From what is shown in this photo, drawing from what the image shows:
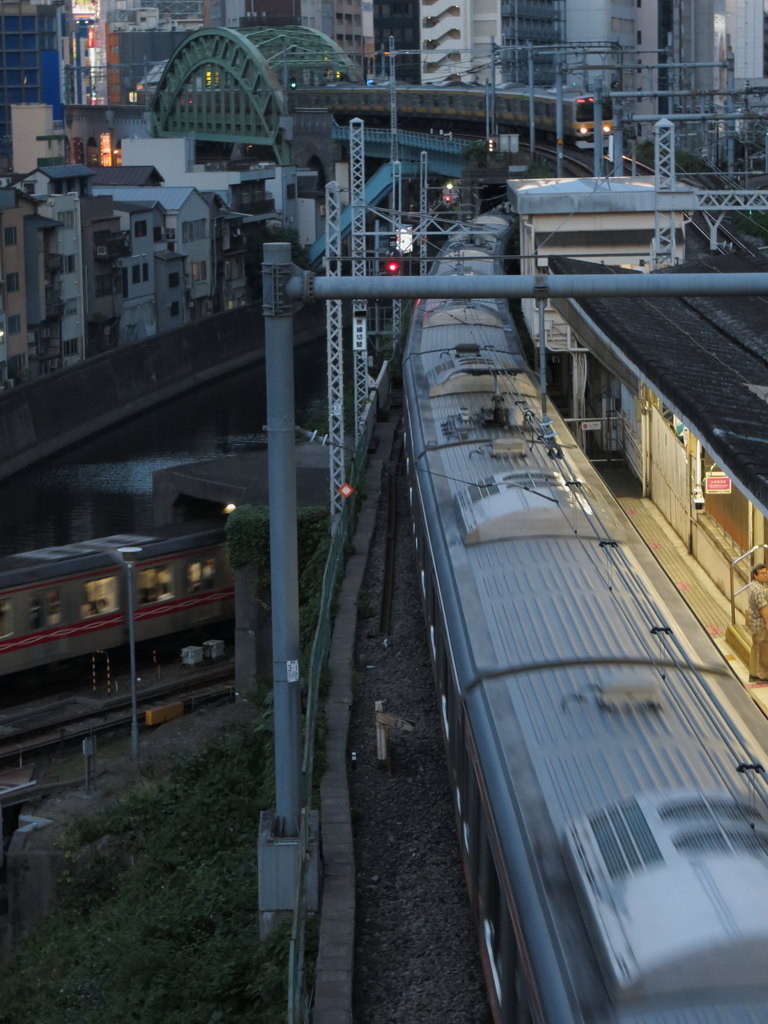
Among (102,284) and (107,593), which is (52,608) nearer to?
(107,593)

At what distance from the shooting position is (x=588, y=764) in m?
5.34

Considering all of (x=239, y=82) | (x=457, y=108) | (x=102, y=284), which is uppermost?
(x=239, y=82)

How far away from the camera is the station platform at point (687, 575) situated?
877 centimetres

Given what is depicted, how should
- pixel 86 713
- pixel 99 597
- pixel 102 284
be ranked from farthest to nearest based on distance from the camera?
pixel 102 284, pixel 99 597, pixel 86 713

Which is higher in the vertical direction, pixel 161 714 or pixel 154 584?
pixel 154 584

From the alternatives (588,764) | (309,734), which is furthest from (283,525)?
(309,734)

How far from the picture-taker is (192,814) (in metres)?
10.7

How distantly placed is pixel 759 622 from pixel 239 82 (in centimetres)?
5769

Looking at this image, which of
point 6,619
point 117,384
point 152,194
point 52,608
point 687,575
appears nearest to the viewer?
point 687,575

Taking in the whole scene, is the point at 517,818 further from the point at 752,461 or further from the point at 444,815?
the point at 444,815

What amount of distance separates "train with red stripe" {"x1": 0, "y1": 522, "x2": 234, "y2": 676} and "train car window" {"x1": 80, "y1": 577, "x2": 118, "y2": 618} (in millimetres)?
12

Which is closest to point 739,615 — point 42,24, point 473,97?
point 473,97

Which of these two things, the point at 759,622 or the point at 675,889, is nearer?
the point at 675,889

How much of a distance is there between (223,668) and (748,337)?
8.86 metres
